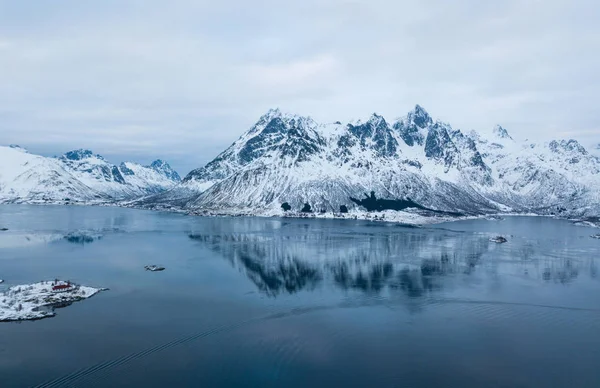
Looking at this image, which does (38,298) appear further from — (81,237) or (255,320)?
(81,237)

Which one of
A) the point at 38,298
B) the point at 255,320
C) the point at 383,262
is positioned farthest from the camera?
the point at 383,262

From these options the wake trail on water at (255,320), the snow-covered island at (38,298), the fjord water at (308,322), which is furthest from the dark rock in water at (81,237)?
the wake trail on water at (255,320)

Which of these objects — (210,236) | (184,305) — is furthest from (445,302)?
(210,236)

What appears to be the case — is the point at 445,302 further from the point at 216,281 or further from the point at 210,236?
the point at 210,236

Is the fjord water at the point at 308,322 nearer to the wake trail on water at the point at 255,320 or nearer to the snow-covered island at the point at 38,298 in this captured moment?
the wake trail on water at the point at 255,320

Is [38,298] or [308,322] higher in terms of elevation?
[38,298]

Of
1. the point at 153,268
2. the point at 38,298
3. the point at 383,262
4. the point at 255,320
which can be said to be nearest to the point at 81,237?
the point at 153,268
